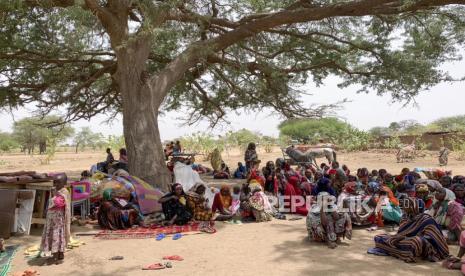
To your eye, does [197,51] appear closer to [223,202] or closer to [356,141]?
[223,202]

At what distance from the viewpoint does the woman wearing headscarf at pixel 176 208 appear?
7367 mm

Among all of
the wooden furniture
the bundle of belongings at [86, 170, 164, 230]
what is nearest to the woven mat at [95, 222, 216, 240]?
the bundle of belongings at [86, 170, 164, 230]

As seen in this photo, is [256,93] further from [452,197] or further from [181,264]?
[181,264]

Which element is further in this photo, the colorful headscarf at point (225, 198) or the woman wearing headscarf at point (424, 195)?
the colorful headscarf at point (225, 198)

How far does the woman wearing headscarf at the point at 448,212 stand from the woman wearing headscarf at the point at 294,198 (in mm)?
2747

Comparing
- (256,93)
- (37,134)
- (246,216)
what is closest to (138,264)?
(246,216)

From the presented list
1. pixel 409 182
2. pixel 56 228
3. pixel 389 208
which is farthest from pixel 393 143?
pixel 56 228

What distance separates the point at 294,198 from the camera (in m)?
8.55

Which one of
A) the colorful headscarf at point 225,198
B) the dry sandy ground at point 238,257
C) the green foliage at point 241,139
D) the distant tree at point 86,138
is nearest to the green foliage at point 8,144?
the distant tree at point 86,138

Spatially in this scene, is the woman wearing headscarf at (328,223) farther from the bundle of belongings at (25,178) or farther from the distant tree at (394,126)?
the distant tree at (394,126)

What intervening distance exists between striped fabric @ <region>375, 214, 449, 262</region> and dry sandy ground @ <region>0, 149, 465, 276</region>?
0.36 ft

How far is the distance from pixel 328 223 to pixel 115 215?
11.5 ft

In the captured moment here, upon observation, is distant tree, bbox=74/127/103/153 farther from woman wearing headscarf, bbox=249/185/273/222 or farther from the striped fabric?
the striped fabric

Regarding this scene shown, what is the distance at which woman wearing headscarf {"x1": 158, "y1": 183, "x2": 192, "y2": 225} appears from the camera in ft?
24.2
